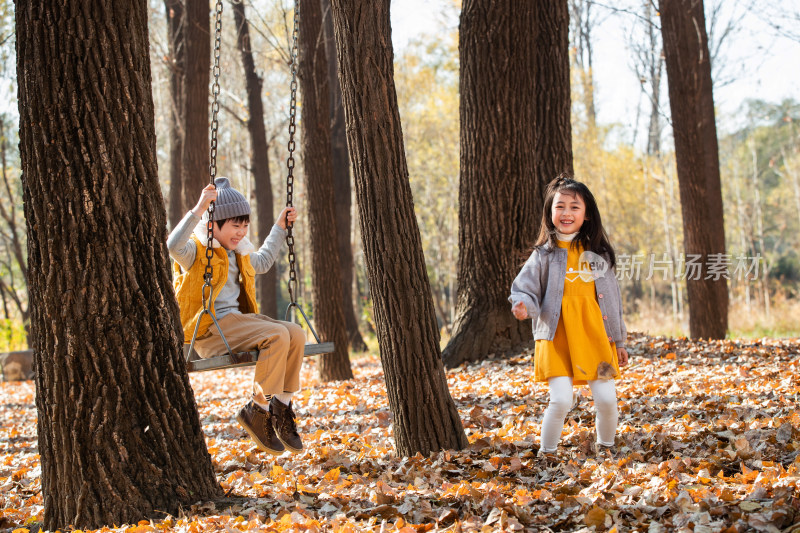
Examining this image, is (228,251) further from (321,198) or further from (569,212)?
(321,198)

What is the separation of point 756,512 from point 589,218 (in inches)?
77.2

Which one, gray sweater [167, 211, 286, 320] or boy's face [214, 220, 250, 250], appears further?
boy's face [214, 220, 250, 250]

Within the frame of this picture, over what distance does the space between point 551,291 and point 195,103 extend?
8127 millimetres

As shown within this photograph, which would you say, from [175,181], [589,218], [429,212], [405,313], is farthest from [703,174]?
[429,212]

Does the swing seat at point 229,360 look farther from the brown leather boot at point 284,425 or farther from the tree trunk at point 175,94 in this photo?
the tree trunk at point 175,94

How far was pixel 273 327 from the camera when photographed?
4.56 metres

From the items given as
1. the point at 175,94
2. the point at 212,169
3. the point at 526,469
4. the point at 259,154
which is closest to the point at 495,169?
the point at 212,169

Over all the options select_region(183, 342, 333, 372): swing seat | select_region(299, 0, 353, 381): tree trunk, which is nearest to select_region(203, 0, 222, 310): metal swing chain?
Result: select_region(183, 342, 333, 372): swing seat

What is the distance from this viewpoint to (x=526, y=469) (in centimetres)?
409

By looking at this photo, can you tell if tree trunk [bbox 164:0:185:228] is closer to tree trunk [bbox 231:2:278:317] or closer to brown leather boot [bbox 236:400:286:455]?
tree trunk [bbox 231:2:278:317]

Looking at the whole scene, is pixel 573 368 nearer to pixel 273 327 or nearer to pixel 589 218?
pixel 589 218

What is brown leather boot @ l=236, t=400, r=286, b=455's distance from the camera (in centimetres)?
447

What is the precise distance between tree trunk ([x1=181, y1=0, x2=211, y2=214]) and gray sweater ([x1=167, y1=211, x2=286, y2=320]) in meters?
5.85

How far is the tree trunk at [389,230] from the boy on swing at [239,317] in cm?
66
